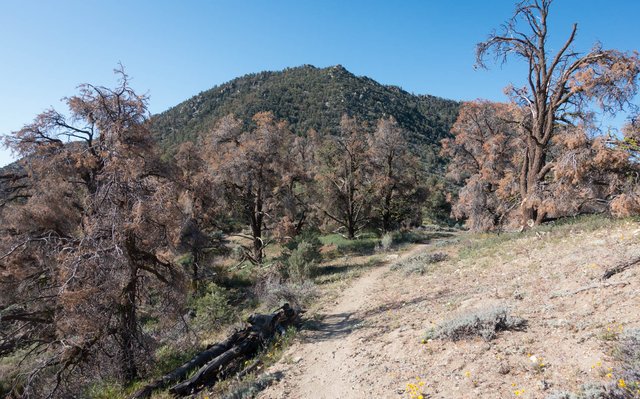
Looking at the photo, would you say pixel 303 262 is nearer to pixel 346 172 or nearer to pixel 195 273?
pixel 195 273

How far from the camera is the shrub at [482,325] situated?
18.3 feet

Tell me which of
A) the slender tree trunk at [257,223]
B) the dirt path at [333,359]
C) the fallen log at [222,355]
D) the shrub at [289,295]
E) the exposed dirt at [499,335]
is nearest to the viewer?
the exposed dirt at [499,335]

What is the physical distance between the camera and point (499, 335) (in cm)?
548

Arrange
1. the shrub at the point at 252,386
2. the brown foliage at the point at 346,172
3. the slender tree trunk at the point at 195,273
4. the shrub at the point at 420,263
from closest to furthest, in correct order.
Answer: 1. the shrub at the point at 252,386
2. the shrub at the point at 420,263
3. the slender tree trunk at the point at 195,273
4. the brown foliage at the point at 346,172

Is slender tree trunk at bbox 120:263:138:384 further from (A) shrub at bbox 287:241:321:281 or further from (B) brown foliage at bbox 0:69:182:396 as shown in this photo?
(A) shrub at bbox 287:241:321:281

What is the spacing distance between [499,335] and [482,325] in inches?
11.3

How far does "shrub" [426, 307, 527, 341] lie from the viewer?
5.58 meters

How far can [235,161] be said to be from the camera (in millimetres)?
17438

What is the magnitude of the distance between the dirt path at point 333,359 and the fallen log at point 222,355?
31.7 inches

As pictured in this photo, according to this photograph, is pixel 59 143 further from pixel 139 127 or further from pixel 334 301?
pixel 334 301

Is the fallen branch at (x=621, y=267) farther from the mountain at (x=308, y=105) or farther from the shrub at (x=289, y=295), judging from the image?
the mountain at (x=308, y=105)

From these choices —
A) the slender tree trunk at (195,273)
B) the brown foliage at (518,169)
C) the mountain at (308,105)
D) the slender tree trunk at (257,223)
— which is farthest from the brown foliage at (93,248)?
the mountain at (308,105)

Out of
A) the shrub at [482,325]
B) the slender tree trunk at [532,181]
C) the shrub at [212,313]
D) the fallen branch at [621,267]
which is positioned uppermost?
the slender tree trunk at [532,181]

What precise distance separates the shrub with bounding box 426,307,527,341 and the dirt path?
4.71 ft
